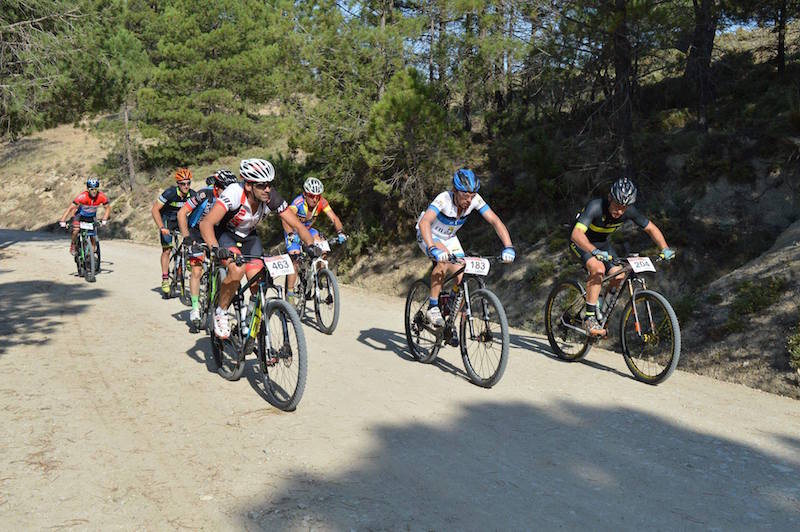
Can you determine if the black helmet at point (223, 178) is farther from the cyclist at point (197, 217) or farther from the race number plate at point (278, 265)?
the race number plate at point (278, 265)

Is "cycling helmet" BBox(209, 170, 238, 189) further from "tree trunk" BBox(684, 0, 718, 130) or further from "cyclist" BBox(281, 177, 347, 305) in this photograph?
"tree trunk" BBox(684, 0, 718, 130)

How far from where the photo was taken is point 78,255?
13.1 metres

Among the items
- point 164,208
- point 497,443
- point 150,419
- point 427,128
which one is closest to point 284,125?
point 427,128

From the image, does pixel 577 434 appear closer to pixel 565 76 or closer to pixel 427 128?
pixel 565 76

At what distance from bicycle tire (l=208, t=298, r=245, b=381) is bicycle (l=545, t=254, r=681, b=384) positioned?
13.8 feet

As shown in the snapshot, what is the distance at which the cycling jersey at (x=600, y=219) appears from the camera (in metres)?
7.11

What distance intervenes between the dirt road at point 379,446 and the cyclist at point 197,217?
1.01 meters

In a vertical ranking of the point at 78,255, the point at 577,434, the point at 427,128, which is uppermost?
the point at 427,128

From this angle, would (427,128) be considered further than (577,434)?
Yes

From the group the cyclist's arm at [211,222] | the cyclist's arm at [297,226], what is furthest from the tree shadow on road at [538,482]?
the cyclist's arm at [211,222]

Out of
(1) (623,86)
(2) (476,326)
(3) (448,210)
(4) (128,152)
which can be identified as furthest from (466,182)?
(4) (128,152)

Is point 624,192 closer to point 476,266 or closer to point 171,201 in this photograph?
point 476,266

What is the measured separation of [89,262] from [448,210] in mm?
9513

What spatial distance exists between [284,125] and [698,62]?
1022 cm
